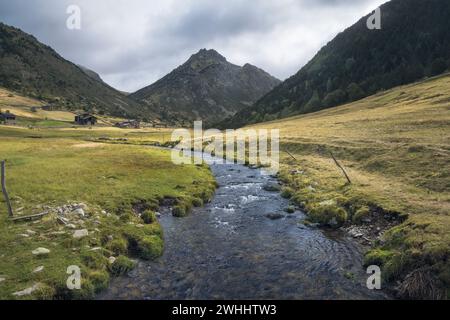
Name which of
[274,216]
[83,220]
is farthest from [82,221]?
[274,216]

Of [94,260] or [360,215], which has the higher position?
[360,215]

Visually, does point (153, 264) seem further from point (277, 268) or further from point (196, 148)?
point (196, 148)

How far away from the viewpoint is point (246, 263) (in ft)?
77.7

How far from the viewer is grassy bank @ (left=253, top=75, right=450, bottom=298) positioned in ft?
66.7

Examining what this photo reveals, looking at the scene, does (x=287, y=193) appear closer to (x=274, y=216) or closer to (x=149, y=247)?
(x=274, y=216)

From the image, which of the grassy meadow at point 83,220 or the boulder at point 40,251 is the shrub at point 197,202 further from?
the boulder at point 40,251

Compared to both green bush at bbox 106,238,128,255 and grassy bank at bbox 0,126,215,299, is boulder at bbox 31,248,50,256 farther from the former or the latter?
green bush at bbox 106,238,128,255

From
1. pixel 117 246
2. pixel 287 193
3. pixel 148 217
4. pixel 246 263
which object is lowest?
pixel 246 263

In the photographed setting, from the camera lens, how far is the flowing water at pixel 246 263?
19.9 metres

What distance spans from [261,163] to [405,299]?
4766 centimetres

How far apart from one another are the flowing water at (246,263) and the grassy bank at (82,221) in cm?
156

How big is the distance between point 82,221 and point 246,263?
1295 centimetres

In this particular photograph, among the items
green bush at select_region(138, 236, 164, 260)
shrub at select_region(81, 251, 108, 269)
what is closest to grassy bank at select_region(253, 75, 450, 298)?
green bush at select_region(138, 236, 164, 260)
